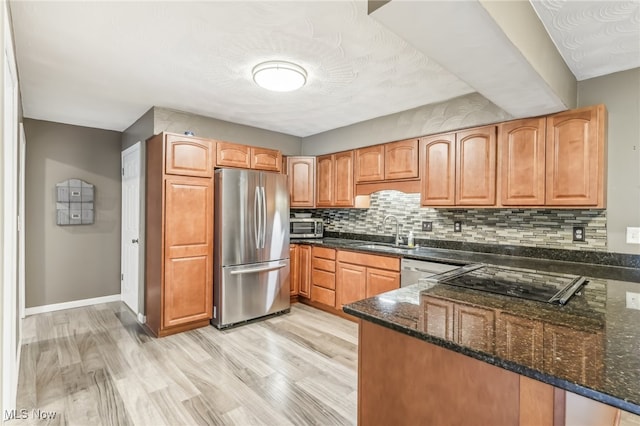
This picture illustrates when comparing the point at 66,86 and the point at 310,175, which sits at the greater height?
the point at 66,86

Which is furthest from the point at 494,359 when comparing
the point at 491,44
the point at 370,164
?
the point at 370,164

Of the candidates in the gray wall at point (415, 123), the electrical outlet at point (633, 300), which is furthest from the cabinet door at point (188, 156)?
the electrical outlet at point (633, 300)

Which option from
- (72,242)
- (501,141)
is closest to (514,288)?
(501,141)

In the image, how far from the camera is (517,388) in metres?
0.95

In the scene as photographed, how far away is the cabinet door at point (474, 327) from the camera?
3.23 feet

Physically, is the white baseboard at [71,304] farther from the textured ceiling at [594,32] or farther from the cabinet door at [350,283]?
the textured ceiling at [594,32]

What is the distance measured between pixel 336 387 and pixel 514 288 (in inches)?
56.4

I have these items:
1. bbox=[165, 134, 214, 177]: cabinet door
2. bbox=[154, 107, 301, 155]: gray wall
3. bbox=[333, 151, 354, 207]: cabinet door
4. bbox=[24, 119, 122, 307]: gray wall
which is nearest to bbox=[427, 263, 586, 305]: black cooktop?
bbox=[333, 151, 354, 207]: cabinet door

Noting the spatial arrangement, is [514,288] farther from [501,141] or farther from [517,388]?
[501,141]

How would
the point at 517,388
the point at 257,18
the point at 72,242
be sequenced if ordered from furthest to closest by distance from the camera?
1. the point at 72,242
2. the point at 257,18
3. the point at 517,388

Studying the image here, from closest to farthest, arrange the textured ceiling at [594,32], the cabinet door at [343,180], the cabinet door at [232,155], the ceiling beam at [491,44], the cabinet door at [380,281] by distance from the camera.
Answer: the ceiling beam at [491,44] < the textured ceiling at [594,32] < the cabinet door at [380,281] < the cabinet door at [232,155] < the cabinet door at [343,180]

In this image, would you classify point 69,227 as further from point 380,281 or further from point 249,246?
point 380,281

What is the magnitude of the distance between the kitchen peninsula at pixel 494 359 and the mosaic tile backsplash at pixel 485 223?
4.12 feet

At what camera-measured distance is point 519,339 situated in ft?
3.33
